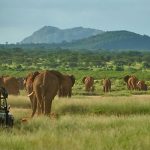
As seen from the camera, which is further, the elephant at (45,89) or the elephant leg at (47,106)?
the elephant at (45,89)

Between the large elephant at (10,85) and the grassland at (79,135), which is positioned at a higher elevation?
the grassland at (79,135)

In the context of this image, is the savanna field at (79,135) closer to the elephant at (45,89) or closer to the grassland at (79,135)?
the grassland at (79,135)

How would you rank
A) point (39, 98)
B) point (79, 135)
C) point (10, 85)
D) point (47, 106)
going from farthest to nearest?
point (10, 85)
point (39, 98)
point (47, 106)
point (79, 135)

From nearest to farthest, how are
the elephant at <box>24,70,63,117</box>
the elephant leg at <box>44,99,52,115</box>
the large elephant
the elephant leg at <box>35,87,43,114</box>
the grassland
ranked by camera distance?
the grassland < the elephant leg at <box>44,99,52,115</box> < the elephant at <box>24,70,63,117</box> < the elephant leg at <box>35,87,43,114</box> < the large elephant

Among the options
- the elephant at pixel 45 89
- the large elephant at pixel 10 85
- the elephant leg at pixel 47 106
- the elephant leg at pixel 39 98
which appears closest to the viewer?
the elephant leg at pixel 47 106

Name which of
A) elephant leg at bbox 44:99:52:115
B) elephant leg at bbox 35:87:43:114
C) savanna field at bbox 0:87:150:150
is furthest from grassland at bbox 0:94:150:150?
elephant leg at bbox 35:87:43:114

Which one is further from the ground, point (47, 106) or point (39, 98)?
point (39, 98)

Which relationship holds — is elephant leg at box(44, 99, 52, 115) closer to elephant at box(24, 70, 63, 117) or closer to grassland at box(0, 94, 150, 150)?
elephant at box(24, 70, 63, 117)

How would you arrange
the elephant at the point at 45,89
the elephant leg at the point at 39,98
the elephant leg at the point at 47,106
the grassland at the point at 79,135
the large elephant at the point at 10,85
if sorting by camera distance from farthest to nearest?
the large elephant at the point at 10,85, the elephant leg at the point at 39,98, the elephant at the point at 45,89, the elephant leg at the point at 47,106, the grassland at the point at 79,135

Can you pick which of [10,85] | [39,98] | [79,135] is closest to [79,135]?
[79,135]

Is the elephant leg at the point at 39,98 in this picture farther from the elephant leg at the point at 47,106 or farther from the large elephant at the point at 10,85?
the large elephant at the point at 10,85

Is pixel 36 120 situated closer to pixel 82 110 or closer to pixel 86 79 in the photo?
pixel 82 110

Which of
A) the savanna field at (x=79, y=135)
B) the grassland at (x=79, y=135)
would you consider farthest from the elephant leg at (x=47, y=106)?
the grassland at (x=79, y=135)

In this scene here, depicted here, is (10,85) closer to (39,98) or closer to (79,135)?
(39,98)
